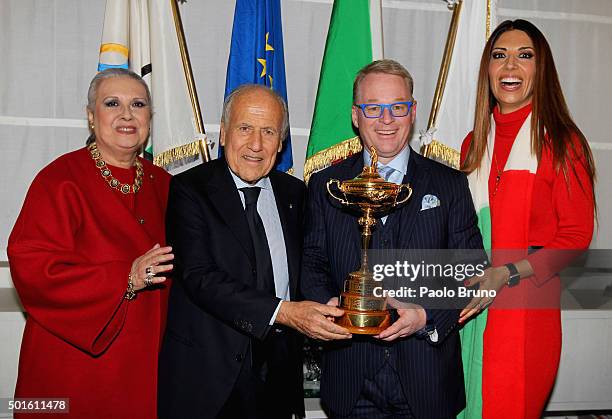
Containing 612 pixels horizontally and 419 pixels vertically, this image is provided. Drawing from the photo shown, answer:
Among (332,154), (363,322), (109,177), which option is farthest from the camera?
(332,154)

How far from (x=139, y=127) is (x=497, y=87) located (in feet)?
5.16

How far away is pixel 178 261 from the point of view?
→ 2.22 metres

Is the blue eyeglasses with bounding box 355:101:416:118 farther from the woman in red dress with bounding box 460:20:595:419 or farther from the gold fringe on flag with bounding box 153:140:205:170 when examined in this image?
the gold fringe on flag with bounding box 153:140:205:170

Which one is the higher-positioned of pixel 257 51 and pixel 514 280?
pixel 257 51

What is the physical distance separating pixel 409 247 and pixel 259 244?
0.57 meters

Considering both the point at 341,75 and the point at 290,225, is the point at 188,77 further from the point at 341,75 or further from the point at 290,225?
the point at 290,225

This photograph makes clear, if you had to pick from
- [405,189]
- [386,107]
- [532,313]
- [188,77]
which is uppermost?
[188,77]

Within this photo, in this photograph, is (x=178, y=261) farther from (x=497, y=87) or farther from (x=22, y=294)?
(x=497, y=87)

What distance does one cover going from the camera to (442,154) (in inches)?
137

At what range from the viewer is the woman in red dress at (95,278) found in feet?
7.40

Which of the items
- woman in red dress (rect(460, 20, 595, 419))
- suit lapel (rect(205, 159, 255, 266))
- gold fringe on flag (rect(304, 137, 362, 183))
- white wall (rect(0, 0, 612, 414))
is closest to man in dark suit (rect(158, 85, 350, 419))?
suit lapel (rect(205, 159, 255, 266))

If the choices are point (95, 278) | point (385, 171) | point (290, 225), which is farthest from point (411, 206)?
point (95, 278)

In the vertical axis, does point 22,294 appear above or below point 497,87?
below

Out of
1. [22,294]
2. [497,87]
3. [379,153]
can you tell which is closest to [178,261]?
[22,294]
